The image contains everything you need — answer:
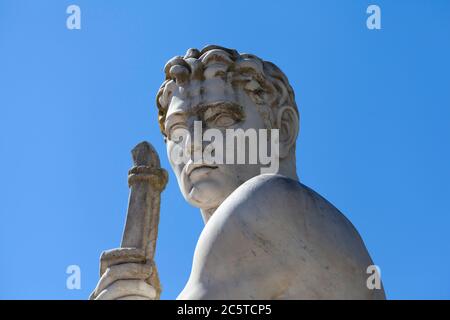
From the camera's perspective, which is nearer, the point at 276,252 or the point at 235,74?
the point at 276,252

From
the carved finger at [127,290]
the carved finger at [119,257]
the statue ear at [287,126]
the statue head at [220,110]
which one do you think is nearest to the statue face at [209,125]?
the statue head at [220,110]

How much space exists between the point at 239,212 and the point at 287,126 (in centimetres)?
202

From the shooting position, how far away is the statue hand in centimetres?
806

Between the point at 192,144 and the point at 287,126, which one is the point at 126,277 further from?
the point at 287,126

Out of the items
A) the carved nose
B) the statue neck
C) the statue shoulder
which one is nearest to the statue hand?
the statue neck

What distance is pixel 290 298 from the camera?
227 inches

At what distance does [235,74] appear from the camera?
786 centimetres

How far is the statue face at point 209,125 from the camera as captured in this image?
7.38 m

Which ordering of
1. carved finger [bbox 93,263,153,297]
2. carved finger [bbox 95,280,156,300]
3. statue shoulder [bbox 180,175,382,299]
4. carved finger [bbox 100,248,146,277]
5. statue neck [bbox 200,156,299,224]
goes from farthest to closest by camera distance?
carved finger [bbox 100,248,146,277]
carved finger [bbox 93,263,153,297]
carved finger [bbox 95,280,156,300]
statue neck [bbox 200,156,299,224]
statue shoulder [bbox 180,175,382,299]

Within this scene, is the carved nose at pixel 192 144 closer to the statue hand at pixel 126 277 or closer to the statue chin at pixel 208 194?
the statue chin at pixel 208 194

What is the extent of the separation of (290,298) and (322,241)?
0.45 meters

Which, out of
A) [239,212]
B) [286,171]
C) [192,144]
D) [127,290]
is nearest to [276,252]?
[239,212]

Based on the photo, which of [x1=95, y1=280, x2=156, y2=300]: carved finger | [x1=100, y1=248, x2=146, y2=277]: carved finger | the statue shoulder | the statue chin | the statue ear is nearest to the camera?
the statue shoulder

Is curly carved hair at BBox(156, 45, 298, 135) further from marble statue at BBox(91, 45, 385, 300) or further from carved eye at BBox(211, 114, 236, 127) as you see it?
carved eye at BBox(211, 114, 236, 127)
